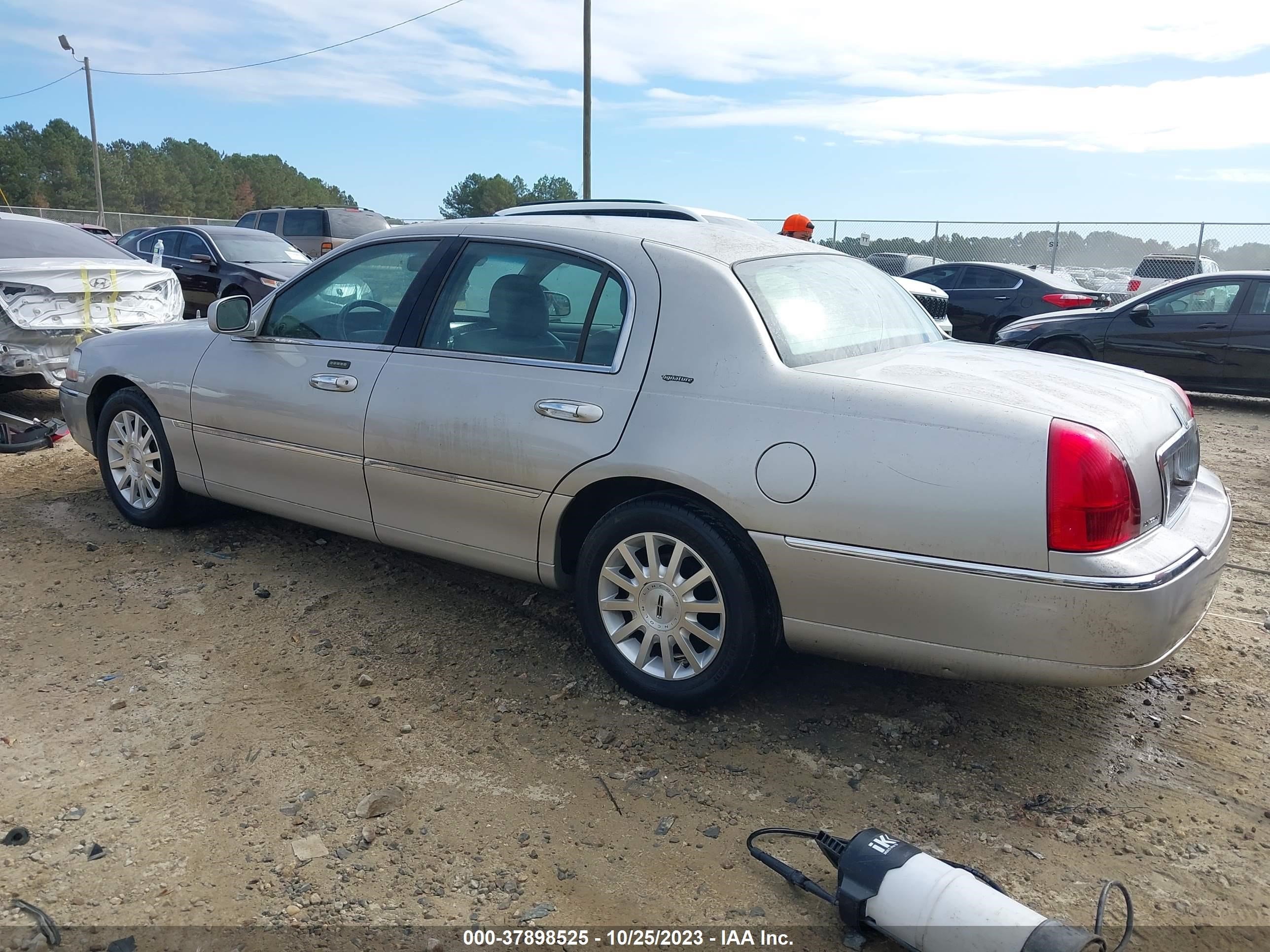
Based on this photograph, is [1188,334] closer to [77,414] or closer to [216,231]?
[77,414]

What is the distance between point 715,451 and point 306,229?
16.7 metres

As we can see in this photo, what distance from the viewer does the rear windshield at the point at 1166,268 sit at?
63.3 feet

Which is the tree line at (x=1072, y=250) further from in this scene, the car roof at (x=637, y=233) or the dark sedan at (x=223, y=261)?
the car roof at (x=637, y=233)

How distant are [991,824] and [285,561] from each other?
3383 mm

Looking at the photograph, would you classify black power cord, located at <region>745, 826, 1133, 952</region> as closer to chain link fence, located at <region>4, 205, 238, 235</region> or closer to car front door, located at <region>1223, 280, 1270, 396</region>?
car front door, located at <region>1223, 280, 1270, 396</region>

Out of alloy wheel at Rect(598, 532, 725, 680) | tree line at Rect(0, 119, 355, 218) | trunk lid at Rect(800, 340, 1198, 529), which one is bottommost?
alloy wheel at Rect(598, 532, 725, 680)

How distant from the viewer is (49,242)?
26.8 feet

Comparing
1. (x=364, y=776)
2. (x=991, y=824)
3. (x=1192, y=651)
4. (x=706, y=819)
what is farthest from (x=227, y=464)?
(x=1192, y=651)

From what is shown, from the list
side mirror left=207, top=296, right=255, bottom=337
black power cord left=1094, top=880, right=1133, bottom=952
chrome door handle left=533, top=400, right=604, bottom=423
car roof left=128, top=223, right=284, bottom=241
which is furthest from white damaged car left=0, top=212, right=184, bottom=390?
black power cord left=1094, top=880, right=1133, bottom=952

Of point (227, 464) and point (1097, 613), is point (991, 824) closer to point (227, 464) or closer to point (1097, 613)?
point (1097, 613)

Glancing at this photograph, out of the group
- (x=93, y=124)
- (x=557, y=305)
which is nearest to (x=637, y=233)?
(x=557, y=305)

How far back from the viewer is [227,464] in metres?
4.58

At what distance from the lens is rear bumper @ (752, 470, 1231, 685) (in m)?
2.68

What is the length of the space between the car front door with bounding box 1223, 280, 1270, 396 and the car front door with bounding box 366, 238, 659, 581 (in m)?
8.46
